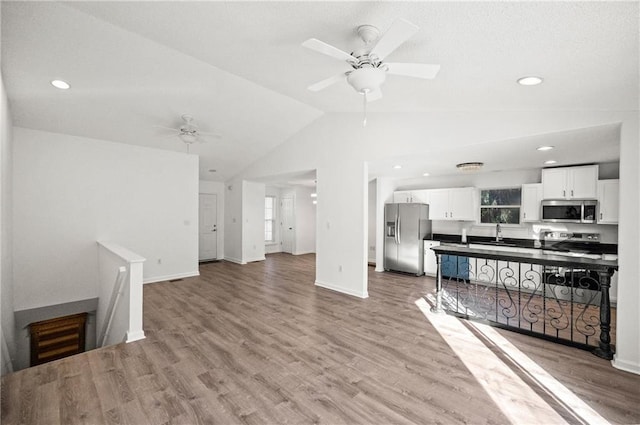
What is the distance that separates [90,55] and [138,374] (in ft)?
11.1

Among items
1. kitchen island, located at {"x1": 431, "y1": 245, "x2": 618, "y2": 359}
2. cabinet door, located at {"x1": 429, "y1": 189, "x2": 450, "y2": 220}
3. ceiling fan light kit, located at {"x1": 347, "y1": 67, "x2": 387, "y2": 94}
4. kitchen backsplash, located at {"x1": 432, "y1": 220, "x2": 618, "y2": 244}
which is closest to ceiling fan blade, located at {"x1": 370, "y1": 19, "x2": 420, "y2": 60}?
ceiling fan light kit, located at {"x1": 347, "y1": 67, "x2": 387, "y2": 94}

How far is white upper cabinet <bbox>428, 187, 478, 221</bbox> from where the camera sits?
609 cm

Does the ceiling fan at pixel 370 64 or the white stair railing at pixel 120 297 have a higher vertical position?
the ceiling fan at pixel 370 64

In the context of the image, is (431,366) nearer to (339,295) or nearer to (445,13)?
(339,295)

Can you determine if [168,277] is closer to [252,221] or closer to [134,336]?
[252,221]

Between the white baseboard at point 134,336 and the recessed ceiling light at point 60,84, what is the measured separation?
3245mm

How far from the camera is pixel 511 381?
247 cm

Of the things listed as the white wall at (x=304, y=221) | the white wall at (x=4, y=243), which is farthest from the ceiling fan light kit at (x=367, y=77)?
the white wall at (x=304, y=221)

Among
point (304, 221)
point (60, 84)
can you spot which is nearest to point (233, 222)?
point (304, 221)

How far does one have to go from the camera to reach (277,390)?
2.36m

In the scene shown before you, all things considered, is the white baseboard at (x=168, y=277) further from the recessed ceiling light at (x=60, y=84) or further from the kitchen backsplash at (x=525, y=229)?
the kitchen backsplash at (x=525, y=229)

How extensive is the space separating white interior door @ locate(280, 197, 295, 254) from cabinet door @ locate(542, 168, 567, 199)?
707 cm

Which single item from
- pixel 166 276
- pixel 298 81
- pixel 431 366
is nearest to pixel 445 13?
pixel 298 81

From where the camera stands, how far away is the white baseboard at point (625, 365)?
261 centimetres
